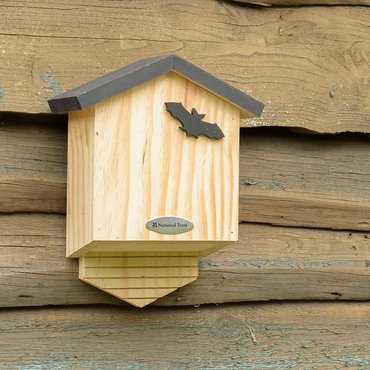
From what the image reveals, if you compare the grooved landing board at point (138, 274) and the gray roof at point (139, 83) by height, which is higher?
the gray roof at point (139, 83)

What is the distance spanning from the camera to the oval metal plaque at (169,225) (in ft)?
6.64

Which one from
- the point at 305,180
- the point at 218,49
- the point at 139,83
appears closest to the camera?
the point at 139,83

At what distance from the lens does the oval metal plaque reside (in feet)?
6.64

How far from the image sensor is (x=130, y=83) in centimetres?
200

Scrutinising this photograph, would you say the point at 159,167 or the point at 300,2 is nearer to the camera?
the point at 159,167

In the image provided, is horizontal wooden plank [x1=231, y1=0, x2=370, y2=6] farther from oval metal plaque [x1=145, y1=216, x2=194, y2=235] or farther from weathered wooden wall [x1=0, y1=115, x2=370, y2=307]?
oval metal plaque [x1=145, y1=216, x2=194, y2=235]

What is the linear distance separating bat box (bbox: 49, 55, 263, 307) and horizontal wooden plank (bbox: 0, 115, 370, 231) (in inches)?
2.8

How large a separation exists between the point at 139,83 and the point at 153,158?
0.15 m

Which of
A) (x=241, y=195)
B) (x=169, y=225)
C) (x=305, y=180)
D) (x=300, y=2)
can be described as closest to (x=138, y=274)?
(x=169, y=225)

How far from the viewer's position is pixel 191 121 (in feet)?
6.77

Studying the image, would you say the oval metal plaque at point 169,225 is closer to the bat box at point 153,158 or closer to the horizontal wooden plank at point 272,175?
the bat box at point 153,158

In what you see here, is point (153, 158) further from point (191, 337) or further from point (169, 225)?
point (191, 337)

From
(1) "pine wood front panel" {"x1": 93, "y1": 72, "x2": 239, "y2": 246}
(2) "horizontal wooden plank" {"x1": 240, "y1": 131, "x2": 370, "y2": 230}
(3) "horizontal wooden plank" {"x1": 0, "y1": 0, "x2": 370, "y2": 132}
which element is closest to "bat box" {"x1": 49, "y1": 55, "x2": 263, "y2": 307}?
(1) "pine wood front panel" {"x1": 93, "y1": 72, "x2": 239, "y2": 246}

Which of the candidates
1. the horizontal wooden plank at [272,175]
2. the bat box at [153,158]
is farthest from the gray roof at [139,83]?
the horizontal wooden plank at [272,175]
